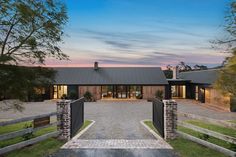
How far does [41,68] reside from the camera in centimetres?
888

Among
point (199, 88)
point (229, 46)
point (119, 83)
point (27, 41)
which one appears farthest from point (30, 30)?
point (199, 88)

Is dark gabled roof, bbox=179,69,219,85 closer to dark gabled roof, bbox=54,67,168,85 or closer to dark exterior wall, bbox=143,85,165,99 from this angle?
dark gabled roof, bbox=54,67,168,85

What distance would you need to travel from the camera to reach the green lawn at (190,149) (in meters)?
7.84

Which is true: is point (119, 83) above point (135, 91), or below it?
above

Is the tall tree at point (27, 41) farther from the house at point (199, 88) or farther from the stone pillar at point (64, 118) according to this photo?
the house at point (199, 88)

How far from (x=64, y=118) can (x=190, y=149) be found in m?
4.86

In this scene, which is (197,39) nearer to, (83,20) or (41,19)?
(83,20)

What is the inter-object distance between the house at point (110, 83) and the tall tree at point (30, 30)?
26300 millimetres

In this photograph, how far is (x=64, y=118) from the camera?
32.2 feet

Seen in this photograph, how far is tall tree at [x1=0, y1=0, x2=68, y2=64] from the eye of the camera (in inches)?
303

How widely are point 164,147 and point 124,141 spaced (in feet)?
5.75

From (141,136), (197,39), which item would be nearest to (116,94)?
(197,39)

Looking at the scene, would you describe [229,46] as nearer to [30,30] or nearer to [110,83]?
[30,30]

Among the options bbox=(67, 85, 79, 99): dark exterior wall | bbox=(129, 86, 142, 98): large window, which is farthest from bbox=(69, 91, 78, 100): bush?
bbox=(129, 86, 142, 98): large window
